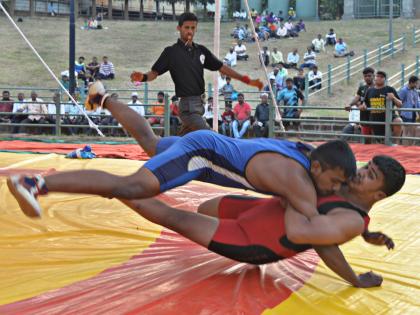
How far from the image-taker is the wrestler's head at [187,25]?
20.8ft

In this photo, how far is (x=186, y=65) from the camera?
6.68 meters

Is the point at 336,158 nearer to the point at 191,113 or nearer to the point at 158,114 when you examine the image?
the point at 191,113

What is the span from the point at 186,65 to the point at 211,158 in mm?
3360

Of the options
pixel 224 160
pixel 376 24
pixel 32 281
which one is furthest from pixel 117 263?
pixel 376 24

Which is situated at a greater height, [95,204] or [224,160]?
[224,160]

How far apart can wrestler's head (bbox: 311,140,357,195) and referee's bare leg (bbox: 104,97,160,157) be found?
53.3 inches

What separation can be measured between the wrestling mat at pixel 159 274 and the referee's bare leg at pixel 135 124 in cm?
59

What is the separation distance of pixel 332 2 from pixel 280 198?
37845 mm

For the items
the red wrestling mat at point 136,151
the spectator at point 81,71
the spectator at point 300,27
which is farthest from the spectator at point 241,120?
the spectator at point 300,27

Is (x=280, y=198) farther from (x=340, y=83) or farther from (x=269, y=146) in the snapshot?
(x=340, y=83)

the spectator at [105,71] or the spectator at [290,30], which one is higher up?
the spectator at [290,30]

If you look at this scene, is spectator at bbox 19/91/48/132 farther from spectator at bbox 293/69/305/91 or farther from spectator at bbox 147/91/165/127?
spectator at bbox 293/69/305/91

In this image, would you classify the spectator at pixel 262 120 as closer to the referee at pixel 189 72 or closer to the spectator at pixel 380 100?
the spectator at pixel 380 100

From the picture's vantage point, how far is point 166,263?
3.55m
